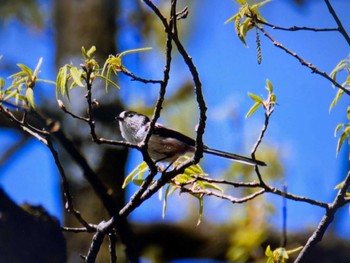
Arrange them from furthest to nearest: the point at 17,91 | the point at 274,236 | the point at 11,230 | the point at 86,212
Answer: the point at 274,236 → the point at 86,212 → the point at 11,230 → the point at 17,91

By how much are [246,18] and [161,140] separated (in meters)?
0.75

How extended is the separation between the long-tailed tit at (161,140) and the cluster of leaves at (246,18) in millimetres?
492

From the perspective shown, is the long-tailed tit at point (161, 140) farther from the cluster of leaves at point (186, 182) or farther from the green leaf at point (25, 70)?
the green leaf at point (25, 70)

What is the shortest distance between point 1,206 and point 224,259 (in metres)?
2.83

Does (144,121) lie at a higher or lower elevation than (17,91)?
→ higher

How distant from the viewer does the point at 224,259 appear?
4.54 m

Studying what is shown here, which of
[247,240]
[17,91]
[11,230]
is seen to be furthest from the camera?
[247,240]

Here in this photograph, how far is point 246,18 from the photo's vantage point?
76.2 inches

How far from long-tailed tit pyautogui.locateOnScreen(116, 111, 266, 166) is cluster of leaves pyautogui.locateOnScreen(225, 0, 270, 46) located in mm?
492

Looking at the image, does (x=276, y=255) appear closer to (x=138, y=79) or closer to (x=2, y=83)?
(x=138, y=79)

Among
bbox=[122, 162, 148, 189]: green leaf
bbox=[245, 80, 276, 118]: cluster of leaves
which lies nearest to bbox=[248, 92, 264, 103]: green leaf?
bbox=[245, 80, 276, 118]: cluster of leaves

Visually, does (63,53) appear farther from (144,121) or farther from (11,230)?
(11,230)

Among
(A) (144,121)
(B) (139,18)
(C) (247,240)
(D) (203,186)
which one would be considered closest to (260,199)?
(C) (247,240)

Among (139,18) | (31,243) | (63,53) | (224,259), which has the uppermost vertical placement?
(139,18)
